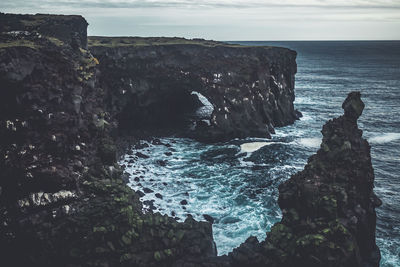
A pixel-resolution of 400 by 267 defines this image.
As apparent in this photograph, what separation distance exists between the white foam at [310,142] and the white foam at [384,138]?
29.6 ft

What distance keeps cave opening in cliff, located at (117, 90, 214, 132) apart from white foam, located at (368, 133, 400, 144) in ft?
95.1

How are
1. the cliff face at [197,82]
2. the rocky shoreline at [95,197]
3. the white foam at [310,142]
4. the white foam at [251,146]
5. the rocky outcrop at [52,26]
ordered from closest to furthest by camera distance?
the rocky shoreline at [95,197], the rocky outcrop at [52,26], the white foam at [251,146], the white foam at [310,142], the cliff face at [197,82]

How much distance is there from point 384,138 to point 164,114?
40887 mm

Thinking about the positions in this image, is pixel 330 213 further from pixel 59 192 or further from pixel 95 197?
pixel 59 192

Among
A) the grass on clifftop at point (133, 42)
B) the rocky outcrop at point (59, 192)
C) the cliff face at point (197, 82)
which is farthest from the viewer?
the grass on clifftop at point (133, 42)

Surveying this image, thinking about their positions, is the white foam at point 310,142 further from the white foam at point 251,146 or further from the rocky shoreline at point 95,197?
the rocky shoreline at point 95,197

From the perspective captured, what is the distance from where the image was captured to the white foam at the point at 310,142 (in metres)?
56.9

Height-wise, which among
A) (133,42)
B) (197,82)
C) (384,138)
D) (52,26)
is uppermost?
(52,26)

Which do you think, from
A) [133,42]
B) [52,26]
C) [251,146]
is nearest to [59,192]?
[52,26]

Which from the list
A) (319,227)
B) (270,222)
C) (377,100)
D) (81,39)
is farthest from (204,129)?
(377,100)

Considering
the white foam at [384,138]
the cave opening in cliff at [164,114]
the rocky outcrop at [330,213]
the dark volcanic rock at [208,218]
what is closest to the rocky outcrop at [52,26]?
the cave opening in cliff at [164,114]

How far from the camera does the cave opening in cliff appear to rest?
63.1 m

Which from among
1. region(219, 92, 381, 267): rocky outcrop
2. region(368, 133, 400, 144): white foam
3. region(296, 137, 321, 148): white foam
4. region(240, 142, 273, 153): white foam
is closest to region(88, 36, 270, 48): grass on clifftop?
region(240, 142, 273, 153): white foam

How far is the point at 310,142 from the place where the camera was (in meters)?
58.4
